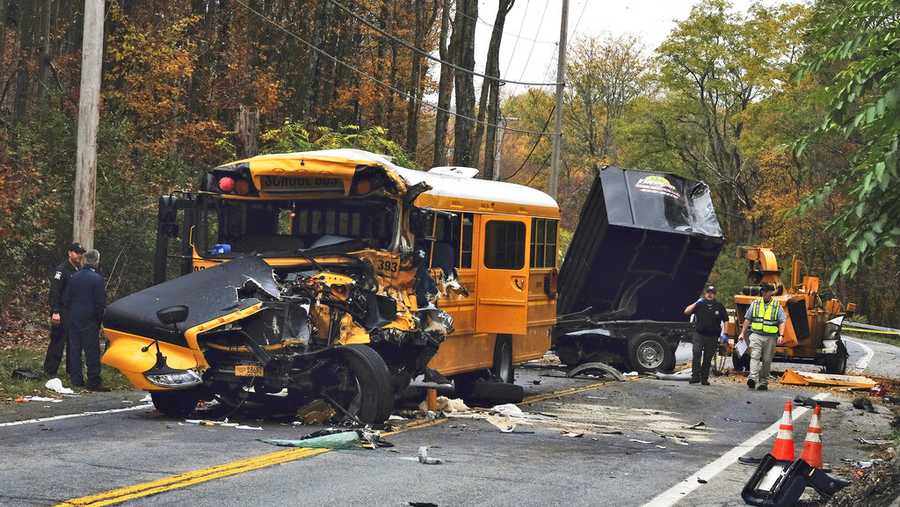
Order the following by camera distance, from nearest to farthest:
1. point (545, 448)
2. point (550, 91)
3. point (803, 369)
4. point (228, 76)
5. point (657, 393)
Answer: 1. point (545, 448)
2. point (657, 393)
3. point (803, 369)
4. point (228, 76)
5. point (550, 91)

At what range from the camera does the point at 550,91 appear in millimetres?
74000

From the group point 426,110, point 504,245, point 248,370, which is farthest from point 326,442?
point 426,110

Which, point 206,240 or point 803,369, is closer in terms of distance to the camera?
point 206,240

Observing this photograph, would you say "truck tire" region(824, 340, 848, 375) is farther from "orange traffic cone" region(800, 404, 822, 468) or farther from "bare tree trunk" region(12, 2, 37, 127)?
"bare tree trunk" region(12, 2, 37, 127)

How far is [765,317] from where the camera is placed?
2094cm

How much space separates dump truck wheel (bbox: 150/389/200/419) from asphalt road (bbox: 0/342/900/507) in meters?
0.18

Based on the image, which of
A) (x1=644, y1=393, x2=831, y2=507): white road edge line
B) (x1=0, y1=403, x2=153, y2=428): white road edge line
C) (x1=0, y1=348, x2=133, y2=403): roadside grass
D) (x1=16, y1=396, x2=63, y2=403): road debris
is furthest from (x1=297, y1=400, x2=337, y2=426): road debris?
(x1=644, y1=393, x2=831, y2=507): white road edge line

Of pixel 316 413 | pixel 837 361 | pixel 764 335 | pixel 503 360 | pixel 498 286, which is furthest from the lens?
pixel 837 361

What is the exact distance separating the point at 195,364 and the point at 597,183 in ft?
36.4

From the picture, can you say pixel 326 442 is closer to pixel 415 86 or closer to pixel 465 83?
pixel 465 83

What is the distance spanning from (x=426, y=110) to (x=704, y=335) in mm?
41423

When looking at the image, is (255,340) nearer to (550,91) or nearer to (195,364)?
(195,364)

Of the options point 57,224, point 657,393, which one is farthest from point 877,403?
point 57,224

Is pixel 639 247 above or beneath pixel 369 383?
above
